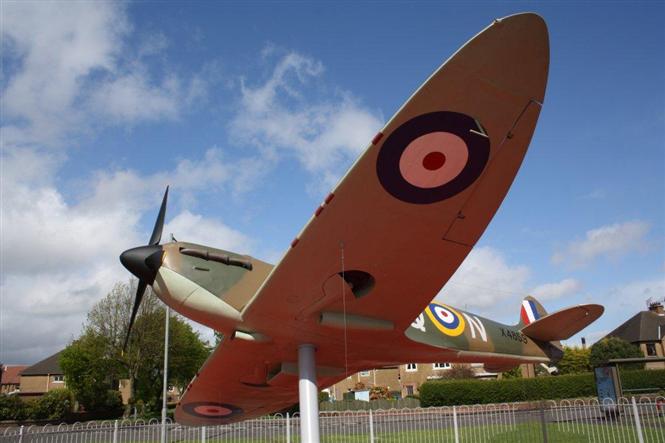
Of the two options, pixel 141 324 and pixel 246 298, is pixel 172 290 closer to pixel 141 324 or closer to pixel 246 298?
pixel 246 298

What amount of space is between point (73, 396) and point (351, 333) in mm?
47597

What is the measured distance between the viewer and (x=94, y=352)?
41531mm

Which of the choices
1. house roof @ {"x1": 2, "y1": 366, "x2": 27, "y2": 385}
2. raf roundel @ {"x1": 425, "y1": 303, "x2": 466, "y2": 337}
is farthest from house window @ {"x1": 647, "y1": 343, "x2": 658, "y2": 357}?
house roof @ {"x1": 2, "y1": 366, "x2": 27, "y2": 385}

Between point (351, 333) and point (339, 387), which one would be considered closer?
point (351, 333)

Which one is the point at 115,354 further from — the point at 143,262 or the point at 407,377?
the point at 143,262

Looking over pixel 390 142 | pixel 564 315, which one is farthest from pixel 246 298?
pixel 564 315

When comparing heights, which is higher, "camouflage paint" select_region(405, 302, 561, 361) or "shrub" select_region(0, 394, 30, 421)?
"camouflage paint" select_region(405, 302, 561, 361)

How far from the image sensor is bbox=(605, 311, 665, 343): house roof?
63844mm

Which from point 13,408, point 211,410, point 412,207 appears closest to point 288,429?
point 211,410

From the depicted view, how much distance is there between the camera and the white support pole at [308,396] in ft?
22.0

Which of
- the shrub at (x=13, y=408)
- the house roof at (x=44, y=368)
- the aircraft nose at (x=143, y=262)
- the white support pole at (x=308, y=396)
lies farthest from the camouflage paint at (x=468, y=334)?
the house roof at (x=44, y=368)

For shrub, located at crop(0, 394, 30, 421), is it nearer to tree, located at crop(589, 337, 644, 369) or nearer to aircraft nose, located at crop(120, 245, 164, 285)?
aircraft nose, located at crop(120, 245, 164, 285)

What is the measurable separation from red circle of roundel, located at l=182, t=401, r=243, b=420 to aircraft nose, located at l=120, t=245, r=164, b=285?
4629 mm

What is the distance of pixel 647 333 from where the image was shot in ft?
211
